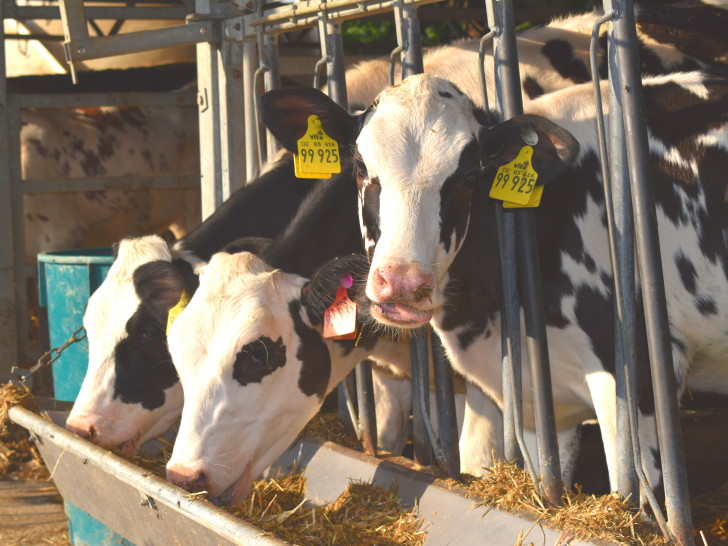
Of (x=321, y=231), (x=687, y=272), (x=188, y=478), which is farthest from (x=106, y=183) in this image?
(x=687, y=272)

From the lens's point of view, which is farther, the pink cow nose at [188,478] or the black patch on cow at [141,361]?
the black patch on cow at [141,361]

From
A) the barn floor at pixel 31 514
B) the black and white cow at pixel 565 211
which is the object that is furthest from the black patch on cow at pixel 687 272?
the barn floor at pixel 31 514

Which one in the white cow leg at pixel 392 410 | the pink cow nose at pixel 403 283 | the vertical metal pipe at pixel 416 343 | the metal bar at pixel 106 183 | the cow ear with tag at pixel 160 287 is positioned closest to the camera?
the pink cow nose at pixel 403 283

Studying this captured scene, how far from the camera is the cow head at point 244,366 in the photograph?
2.91m

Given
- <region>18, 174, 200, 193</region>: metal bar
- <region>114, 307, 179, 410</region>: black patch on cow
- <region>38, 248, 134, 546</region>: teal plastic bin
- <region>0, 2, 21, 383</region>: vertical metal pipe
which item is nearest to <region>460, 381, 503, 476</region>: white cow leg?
<region>114, 307, 179, 410</region>: black patch on cow

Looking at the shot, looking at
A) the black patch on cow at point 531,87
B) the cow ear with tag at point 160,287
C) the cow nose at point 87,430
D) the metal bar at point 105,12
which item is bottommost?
the cow nose at point 87,430

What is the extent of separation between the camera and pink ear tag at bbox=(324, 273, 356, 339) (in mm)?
2984

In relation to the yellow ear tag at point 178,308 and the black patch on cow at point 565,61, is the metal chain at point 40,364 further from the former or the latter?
the black patch on cow at point 565,61

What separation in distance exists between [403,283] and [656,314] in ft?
2.26

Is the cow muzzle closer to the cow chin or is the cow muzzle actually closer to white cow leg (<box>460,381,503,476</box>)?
the cow chin

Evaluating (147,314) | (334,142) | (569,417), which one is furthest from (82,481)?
(569,417)

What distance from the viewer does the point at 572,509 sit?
250 centimetres

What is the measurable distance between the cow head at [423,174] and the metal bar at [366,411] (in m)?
0.95

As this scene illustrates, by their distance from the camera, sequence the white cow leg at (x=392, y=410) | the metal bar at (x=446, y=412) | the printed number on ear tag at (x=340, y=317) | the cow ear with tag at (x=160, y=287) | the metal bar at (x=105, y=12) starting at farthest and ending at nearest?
the metal bar at (x=105, y=12) < the white cow leg at (x=392, y=410) < the cow ear with tag at (x=160, y=287) < the metal bar at (x=446, y=412) < the printed number on ear tag at (x=340, y=317)
